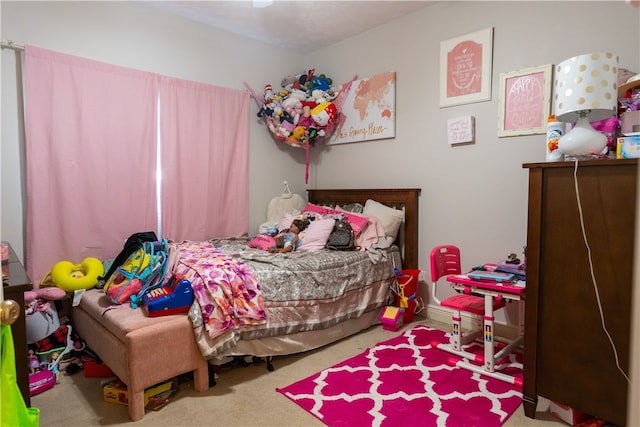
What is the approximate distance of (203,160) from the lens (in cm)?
332

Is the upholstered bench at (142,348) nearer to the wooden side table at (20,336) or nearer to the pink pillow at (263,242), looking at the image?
the wooden side table at (20,336)

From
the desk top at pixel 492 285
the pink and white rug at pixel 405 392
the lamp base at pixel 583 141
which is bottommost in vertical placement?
the pink and white rug at pixel 405 392

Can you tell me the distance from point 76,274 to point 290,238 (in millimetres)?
1518

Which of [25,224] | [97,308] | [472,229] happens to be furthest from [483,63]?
[25,224]

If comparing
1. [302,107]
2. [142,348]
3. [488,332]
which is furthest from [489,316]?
[302,107]

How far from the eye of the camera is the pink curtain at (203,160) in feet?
10.3

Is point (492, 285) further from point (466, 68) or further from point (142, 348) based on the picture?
point (142, 348)

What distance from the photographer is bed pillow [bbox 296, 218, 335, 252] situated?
9.78 feet

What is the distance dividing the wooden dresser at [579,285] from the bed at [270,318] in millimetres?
1235

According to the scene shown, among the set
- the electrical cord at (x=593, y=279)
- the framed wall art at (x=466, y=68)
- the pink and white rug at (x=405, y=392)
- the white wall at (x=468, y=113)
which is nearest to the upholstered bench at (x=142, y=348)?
the pink and white rug at (x=405, y=392)

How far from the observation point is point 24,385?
1.37 metres

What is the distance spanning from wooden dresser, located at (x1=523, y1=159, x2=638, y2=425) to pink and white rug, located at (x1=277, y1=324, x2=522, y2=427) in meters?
0.24

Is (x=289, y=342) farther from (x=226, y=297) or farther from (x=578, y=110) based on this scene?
(x=578, y=110)

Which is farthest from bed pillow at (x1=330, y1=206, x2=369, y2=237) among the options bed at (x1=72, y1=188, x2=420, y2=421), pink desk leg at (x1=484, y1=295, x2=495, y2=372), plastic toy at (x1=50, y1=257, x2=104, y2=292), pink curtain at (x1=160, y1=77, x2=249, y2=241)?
plastic toy at (x1=50, y1=257, x2=104, y2=292)
